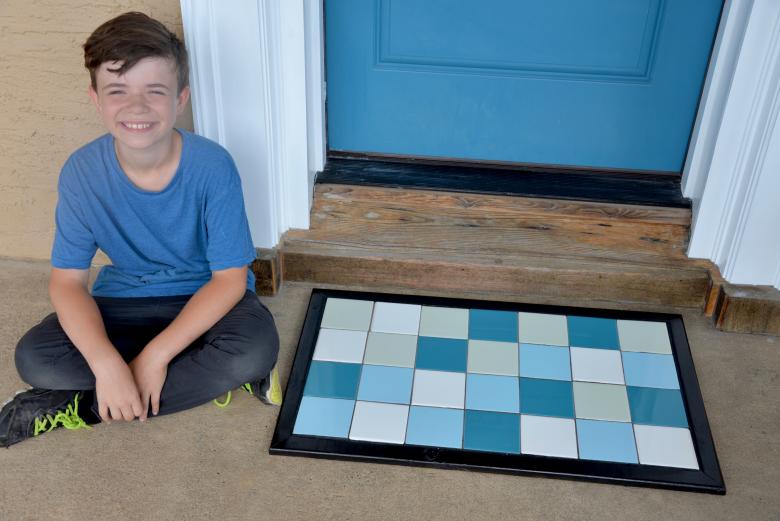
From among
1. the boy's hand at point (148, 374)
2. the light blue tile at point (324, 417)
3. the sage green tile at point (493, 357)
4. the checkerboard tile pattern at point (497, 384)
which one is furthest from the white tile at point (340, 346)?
the boy's hand at point (148, 374)

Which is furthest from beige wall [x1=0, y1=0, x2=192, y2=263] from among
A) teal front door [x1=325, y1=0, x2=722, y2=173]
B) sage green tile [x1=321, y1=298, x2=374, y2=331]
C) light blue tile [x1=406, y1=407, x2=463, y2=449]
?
light blue tile [x1=406, y1=407, x2=463, y2=449]

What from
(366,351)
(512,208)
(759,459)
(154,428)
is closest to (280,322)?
(366,351)

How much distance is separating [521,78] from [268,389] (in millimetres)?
945

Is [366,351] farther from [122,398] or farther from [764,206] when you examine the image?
[764,206]

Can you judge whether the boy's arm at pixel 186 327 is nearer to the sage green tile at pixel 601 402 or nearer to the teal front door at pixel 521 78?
the teal front door at pixel 521 78

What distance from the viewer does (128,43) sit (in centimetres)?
145

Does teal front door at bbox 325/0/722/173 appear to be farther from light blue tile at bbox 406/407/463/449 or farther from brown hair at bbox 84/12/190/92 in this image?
light blue tile at bbox 406/407/463/449

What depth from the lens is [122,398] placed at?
152 cm

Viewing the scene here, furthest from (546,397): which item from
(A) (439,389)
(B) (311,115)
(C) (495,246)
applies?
(B) (311,115)

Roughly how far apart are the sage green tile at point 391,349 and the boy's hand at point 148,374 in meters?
0.45

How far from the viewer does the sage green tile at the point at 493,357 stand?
1771 millimetres

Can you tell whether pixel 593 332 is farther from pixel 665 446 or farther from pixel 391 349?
pixel 391 349

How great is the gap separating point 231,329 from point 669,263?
1056 millimetres

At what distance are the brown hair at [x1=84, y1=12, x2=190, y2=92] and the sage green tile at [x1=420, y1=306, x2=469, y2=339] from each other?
819 millimetres
